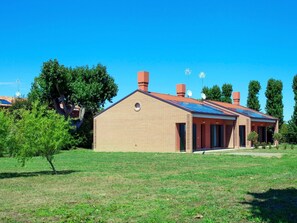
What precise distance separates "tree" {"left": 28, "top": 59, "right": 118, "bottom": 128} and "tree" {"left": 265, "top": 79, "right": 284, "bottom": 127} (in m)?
22.1

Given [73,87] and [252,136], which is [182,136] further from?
[73,87]

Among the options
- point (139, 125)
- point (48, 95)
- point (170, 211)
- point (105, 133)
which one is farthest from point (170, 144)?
point (170, 211)

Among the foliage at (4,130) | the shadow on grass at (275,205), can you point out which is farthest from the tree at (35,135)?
the shadow on grass at (275,205)

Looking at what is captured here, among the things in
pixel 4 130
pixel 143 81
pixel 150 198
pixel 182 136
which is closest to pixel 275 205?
pixel 150 198

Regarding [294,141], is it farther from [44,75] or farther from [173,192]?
[173,192]

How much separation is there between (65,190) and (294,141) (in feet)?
157

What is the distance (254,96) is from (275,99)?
335cm

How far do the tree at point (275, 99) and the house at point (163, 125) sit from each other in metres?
13.4

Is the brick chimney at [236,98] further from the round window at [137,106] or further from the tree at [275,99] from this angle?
the round window at [137,106]

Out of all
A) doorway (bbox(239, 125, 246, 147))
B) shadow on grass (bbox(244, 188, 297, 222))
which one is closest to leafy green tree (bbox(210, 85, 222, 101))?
doorway (bbox(239, 125, 246, 147))

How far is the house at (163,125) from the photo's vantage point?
3509cm

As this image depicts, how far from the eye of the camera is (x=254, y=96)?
192ft

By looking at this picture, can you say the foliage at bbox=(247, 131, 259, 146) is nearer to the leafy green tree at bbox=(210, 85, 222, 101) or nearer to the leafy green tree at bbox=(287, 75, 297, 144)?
the leafy green tree at bbox=(287, 75, 297, 144)

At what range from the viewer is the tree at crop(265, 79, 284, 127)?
2202 inches
